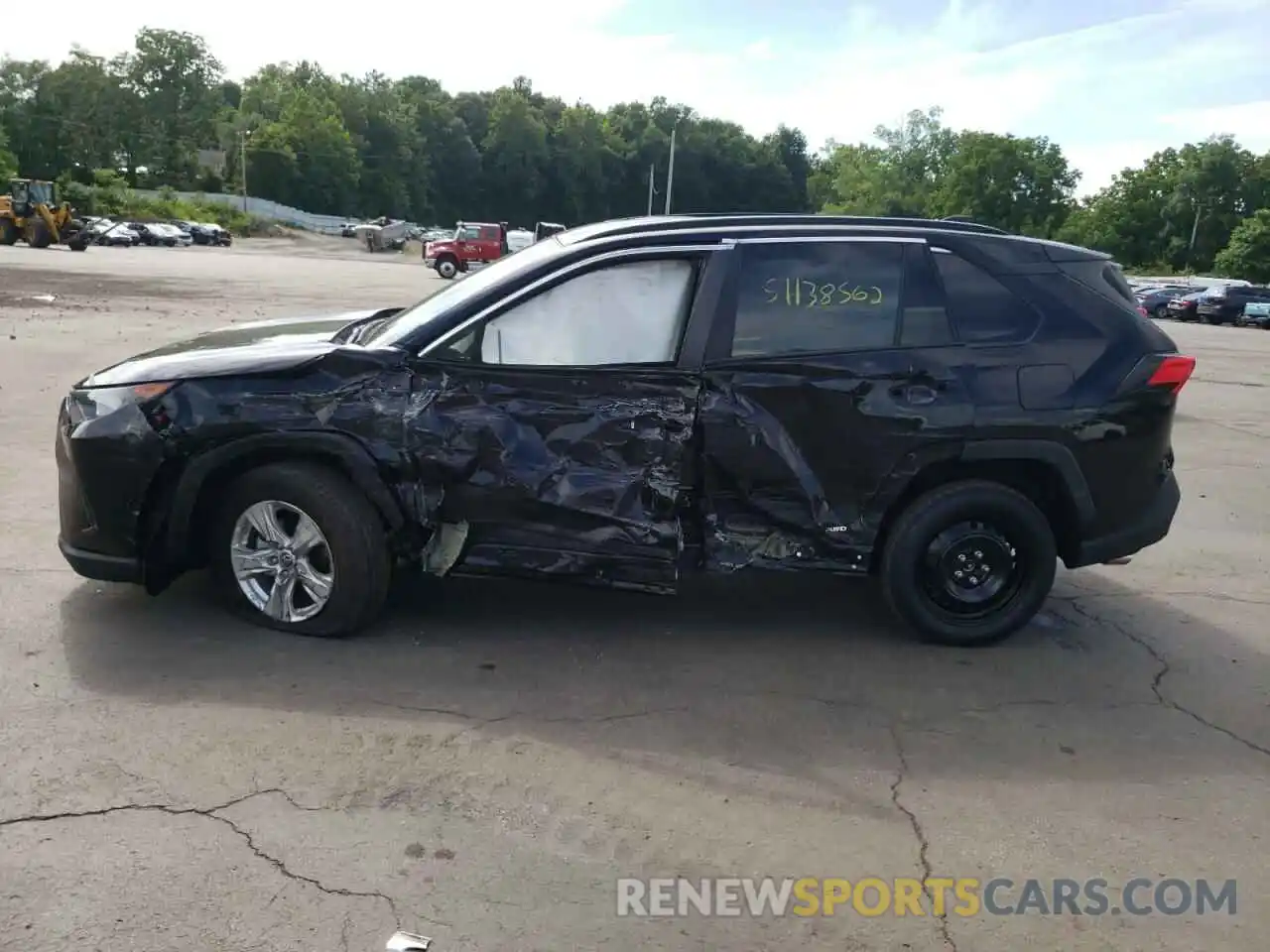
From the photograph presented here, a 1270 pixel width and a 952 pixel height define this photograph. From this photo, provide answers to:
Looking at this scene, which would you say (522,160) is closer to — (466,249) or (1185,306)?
(466,249)

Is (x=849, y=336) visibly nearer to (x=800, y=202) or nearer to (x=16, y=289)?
(x=16, y=289)

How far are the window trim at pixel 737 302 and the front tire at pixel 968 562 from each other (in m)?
0.76

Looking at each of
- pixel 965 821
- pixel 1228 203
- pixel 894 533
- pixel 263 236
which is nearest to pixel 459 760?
pixel 965 821

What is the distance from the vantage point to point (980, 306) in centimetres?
470

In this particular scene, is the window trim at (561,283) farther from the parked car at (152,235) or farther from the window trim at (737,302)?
the parked car at (152,235)

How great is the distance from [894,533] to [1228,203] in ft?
342

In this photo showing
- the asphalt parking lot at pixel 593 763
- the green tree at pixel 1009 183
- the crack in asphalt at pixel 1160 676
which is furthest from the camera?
the green tree at pixel 1009 183

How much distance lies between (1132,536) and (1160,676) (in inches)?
25.6

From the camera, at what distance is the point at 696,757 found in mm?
3734

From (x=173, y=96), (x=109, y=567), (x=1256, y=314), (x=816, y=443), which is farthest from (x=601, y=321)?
(x=173, y=96)

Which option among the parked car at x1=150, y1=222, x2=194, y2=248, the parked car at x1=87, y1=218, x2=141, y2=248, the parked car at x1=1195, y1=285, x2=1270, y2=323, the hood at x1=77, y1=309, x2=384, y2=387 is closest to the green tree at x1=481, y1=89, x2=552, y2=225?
the parked car at x1=150, y1=222, x2=194, y2=248

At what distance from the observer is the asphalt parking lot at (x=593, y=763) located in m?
2.91

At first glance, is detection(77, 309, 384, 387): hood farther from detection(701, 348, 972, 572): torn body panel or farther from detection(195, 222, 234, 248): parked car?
detection(195, 222, 234, 248): parked car

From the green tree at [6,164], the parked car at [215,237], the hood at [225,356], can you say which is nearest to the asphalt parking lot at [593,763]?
the hood at [225,356]
